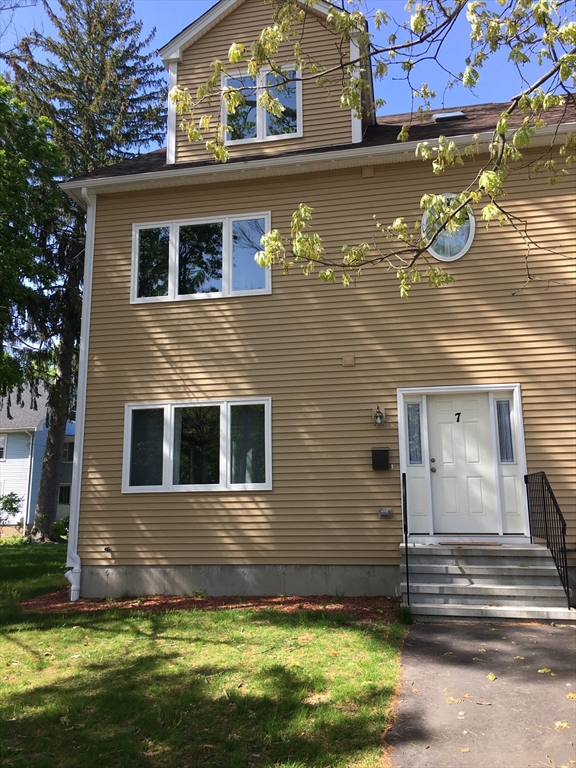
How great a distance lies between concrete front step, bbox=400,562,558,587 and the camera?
7.18 m

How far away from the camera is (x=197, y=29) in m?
10.3

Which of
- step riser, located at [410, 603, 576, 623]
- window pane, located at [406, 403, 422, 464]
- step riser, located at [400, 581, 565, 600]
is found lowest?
step riser, located at [410, 603, 576, 623]

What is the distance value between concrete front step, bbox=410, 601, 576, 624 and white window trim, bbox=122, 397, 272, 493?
2848mm

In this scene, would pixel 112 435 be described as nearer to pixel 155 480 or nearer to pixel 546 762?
pixel 155 480

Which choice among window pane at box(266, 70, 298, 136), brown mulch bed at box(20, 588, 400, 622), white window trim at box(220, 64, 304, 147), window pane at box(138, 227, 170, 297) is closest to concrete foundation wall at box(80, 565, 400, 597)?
brown mulch bed at box(20, 588, 400, 622)

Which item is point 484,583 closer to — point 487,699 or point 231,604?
point 487,699

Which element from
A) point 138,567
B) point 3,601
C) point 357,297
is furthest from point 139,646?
point 357,297

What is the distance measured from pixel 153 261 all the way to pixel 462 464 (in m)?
5.78

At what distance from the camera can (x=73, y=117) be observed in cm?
1892

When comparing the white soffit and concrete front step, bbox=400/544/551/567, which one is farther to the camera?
the white soffit

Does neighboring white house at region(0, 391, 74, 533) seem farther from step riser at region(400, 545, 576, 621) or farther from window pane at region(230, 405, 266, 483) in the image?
step riser at region(400, 545, 576, 621)

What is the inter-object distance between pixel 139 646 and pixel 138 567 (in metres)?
2.92

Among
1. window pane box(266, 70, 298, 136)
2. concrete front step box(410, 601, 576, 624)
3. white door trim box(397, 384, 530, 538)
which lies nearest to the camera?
concrete front step box(410, 601, 576, 624)

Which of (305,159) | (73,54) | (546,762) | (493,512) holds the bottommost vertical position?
(546,762)
